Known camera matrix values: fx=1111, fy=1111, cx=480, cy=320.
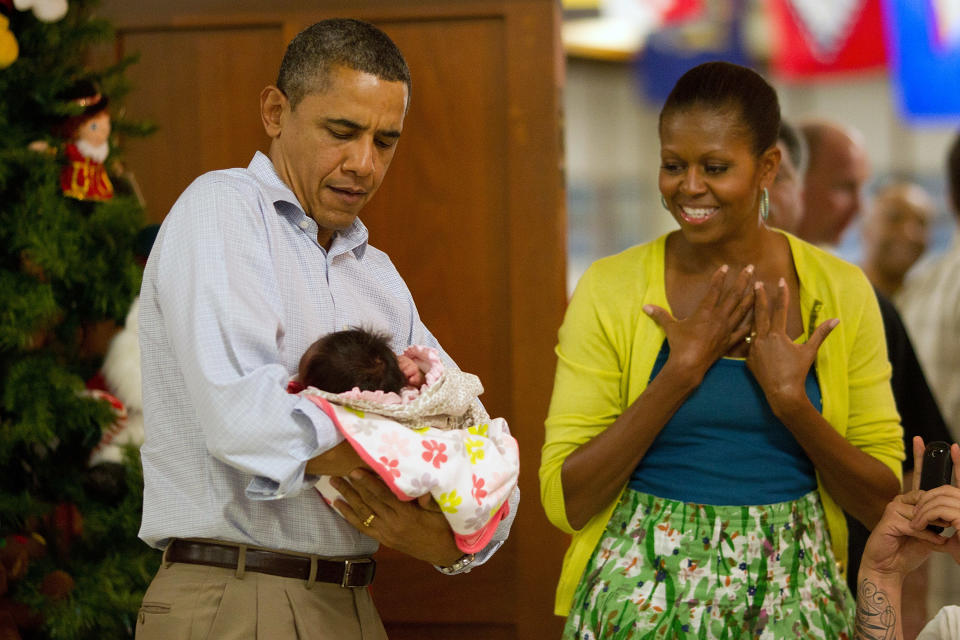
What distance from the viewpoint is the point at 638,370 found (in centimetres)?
217

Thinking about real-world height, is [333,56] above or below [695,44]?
below

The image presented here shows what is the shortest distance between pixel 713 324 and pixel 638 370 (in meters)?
0.18

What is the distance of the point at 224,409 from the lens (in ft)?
5.01

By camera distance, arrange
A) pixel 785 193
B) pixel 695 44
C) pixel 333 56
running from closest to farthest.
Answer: pixel 333 56, pixel 785 193, pixel 695 44

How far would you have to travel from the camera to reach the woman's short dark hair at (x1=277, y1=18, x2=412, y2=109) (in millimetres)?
1786

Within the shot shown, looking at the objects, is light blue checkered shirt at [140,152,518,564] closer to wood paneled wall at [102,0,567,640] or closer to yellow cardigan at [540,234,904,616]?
yellow cardigan at [540,234,904,616]

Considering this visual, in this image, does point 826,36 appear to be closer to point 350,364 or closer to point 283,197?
point 283,197

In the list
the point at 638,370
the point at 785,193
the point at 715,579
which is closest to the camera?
the point at 715,579

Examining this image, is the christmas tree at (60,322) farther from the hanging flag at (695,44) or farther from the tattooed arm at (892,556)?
the hanging flag at (695,44)

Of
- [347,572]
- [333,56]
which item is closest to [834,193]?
[333,56]

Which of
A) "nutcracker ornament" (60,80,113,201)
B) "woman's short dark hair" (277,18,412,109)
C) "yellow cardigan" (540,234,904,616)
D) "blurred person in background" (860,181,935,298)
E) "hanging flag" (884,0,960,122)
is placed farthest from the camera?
"hanging flag" (884,0,960,122)

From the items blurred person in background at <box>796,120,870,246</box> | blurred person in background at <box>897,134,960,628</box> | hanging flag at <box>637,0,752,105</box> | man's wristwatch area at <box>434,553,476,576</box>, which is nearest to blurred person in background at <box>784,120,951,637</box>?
blurred person in background at <box>796,120,870,246</box>

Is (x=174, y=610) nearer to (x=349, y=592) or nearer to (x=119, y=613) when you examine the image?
(x=349, y=592)

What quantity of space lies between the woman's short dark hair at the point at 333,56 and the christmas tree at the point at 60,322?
0.81 meters
